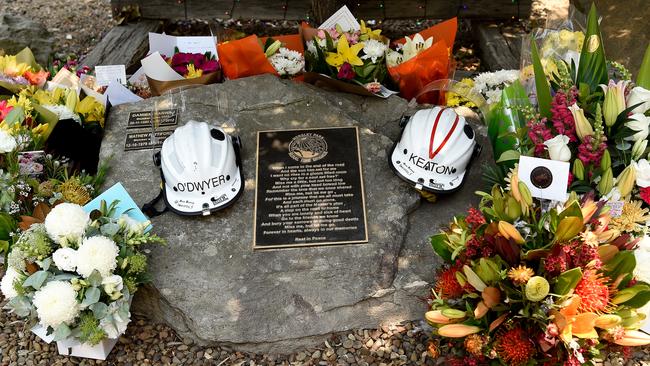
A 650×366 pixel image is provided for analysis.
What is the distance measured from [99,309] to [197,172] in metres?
0.87

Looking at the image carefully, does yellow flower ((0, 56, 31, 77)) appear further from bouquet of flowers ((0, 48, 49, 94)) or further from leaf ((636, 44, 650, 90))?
leaf ((636, 44, 650, 90))

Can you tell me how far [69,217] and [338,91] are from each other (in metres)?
1.92

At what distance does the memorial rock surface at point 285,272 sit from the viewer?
113 inches

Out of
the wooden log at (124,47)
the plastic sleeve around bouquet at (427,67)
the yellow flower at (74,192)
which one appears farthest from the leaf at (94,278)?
the wooden log at (124,47)

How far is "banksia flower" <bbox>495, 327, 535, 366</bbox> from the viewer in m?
2.24

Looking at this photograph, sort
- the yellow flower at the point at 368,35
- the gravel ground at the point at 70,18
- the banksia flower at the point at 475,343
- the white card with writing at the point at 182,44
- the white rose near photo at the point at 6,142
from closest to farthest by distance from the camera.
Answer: the banksia flower at the point at 475,343 < the white rose near photo at the point at 6,142 < the yellow flower at the point at 368,35 < the white card with writing at the point at 182,44 < the gravel ground at the point at 70,18

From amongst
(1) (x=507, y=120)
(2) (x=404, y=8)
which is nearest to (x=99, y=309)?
(1) (x=507, y=120)

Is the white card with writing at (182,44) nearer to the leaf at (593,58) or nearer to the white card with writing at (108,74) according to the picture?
the white card with writing at (108,74)

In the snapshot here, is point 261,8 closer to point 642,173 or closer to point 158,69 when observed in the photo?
point 158,69

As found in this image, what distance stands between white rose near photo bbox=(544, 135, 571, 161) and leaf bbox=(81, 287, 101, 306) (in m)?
2.30

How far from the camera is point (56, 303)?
249 centimetres

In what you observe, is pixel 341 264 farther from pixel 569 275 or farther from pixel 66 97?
pixel 66 97

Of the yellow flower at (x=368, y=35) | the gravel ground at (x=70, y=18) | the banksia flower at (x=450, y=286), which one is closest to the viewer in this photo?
the banksia flower at (x=450, y=286)

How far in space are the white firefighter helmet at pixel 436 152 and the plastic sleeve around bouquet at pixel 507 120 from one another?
25 centimetres
